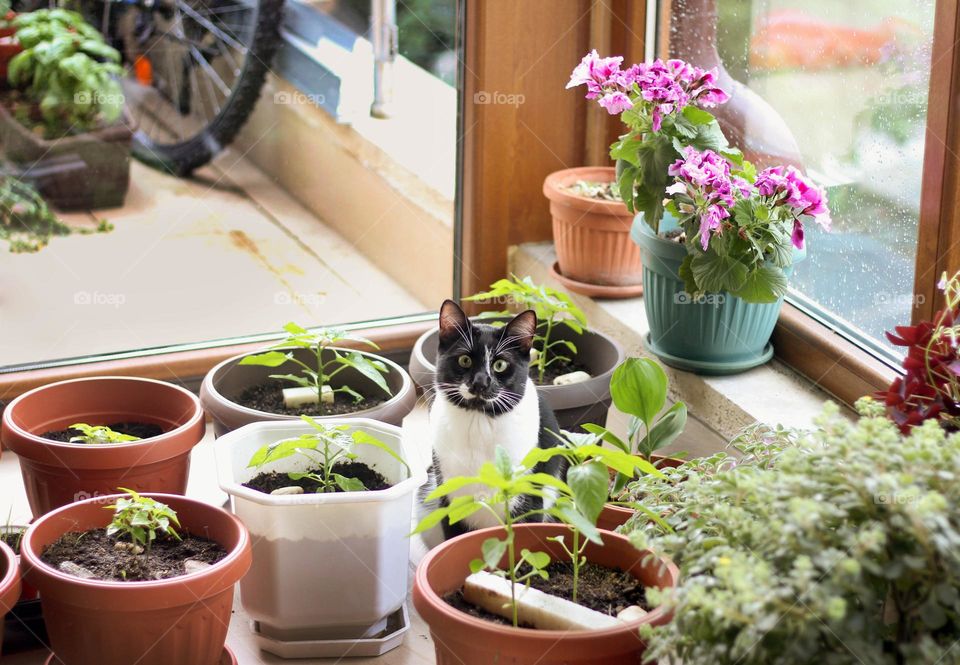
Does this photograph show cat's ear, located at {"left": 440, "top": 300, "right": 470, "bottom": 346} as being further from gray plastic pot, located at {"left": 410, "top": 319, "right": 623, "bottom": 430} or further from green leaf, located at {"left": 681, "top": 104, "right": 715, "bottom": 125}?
green leaf, located at {"left": 681, "top": 104, "right": 715, "bottom": 125}

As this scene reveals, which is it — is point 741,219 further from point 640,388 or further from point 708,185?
point 640,388

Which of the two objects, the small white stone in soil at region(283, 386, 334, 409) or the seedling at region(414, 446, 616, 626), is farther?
the small white stone in soil at region(283, 386, 334, 409)

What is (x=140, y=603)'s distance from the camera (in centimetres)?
156

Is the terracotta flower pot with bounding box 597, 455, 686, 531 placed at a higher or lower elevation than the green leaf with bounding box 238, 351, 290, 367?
lower

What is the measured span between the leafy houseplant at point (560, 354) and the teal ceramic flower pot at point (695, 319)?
0.12 m

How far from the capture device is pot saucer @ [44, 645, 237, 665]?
1.76 meters

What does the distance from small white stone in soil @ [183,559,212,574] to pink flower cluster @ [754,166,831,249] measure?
112 cm

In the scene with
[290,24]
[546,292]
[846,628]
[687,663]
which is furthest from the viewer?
[290,24]

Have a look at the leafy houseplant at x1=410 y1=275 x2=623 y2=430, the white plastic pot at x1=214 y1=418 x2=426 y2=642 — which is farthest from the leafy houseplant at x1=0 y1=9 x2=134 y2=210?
the white plastic pot at x1=214 y1=418 x2=426 y2=642

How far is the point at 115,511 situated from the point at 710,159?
3.80 feet

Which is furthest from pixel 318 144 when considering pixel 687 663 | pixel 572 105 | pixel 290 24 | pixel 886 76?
pixel 687 663

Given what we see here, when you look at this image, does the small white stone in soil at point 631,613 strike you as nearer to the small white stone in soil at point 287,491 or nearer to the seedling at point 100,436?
the small white stone in soil at point 287,491

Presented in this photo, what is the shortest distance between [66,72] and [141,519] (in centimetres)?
127

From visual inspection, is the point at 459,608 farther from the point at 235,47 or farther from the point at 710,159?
the point at 235,47
